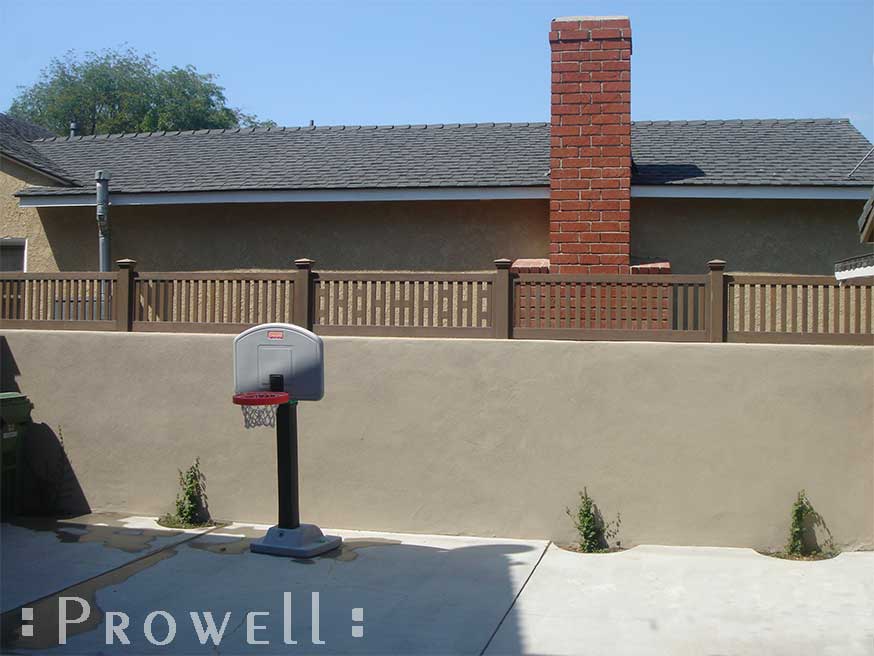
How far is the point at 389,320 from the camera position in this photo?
31.9 feet

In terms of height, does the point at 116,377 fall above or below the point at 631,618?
above

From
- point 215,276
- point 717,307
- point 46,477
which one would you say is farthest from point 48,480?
point 717,307

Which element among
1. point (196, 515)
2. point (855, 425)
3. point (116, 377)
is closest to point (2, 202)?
point (116, 377)

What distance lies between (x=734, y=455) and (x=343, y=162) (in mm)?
6962

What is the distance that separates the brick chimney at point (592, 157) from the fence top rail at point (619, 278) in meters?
1.13

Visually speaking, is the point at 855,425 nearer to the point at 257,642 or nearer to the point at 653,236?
the point at 653,236

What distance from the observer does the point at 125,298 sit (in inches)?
405

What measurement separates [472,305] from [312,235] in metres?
3.77

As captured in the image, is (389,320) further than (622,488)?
Yes

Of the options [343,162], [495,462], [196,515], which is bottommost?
[196,515]

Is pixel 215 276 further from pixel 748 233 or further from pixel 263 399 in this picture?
pixel 748 233

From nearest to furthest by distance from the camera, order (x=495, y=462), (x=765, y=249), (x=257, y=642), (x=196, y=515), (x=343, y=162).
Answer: (x=257, y=642)
(x=495, y=462)
(x=196, y=515)
(x=765, y=249)
(x=343, y=162)

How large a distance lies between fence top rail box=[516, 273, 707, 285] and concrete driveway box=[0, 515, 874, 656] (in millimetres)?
2601

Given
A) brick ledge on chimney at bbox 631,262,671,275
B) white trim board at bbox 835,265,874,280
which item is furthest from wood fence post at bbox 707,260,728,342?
brick ledge on chimney at bbox 631,262,671,275
